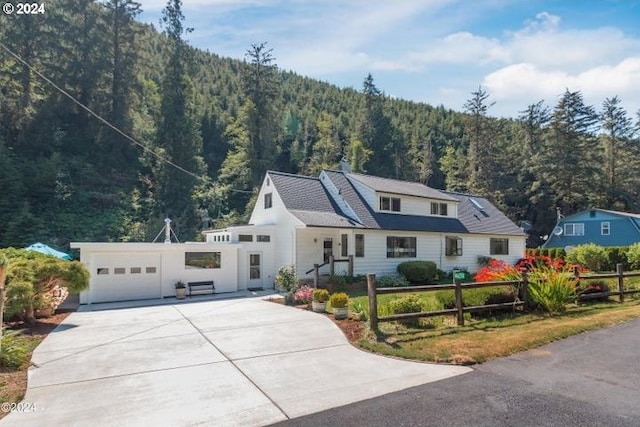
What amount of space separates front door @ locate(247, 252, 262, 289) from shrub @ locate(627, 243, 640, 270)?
2129 centimetres

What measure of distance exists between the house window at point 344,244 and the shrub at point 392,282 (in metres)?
2.14

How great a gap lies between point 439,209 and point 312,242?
943 cm

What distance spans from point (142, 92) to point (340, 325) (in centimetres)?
3683

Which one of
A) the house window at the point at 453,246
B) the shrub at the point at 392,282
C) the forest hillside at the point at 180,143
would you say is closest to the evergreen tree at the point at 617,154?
the forest hillside at the point at 180,143

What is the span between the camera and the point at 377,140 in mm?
56000

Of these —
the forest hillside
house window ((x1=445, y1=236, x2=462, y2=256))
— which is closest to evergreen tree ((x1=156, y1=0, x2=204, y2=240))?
the forest hillside

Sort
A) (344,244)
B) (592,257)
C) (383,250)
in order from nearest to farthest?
(344,244), (383,250), (592,257)

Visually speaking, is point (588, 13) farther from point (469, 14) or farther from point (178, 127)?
point (178, 127)

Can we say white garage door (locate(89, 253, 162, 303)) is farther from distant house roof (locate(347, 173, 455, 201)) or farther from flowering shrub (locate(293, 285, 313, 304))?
distant house roof (locate(347, 173, 455, 201))

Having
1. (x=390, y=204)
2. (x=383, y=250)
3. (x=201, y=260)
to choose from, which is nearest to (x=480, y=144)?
(x=390, y=204)

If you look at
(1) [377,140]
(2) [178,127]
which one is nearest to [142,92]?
(2) [178,127]

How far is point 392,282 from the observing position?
1897cm

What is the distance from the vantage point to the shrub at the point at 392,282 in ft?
61.1

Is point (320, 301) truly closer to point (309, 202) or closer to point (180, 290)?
point (180, 290)
